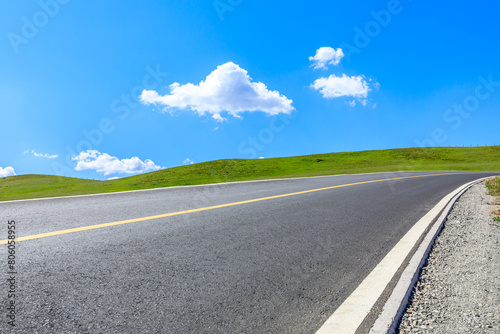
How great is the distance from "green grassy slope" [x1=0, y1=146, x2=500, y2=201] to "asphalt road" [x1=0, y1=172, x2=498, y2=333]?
26.3 meters

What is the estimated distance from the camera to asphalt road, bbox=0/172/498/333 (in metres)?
2.29

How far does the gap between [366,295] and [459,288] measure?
3.22 ft

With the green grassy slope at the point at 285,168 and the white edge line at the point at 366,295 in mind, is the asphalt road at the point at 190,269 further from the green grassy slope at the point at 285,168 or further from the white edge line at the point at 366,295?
the green grassy slope at the point at 285,168

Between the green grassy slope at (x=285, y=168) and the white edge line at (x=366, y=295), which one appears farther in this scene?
the green grassy slope at (x=285, y=168)

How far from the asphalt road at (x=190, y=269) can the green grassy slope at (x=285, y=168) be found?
86.3 feet

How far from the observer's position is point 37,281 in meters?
2.80

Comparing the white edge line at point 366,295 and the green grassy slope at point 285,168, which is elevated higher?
the green grassy slope at point 285,168

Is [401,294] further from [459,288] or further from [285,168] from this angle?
[285,168]

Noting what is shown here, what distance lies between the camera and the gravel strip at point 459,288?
2.31 m

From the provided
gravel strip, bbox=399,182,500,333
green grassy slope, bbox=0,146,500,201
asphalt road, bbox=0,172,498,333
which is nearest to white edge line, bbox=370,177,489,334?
gravel strip, bbox=399,182,500,333

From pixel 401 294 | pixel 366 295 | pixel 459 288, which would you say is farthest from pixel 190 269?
pixel 459 288

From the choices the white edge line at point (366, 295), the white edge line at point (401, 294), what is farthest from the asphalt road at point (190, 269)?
the white edge line at point (401, 294)

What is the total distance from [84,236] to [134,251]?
3.48ft

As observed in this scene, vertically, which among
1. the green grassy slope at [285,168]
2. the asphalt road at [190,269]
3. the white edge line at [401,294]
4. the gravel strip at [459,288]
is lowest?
the gravel strip at [459,288]
